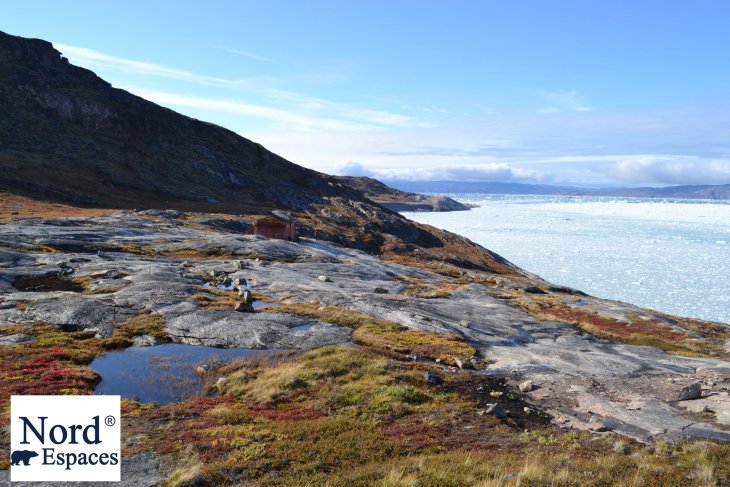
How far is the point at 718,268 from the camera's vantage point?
8194 centimetres

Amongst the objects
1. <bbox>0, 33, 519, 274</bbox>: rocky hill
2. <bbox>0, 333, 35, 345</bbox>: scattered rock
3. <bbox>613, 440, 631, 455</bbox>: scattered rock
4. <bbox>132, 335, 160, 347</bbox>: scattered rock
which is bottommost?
<bbox>132, 335, 160, 347</bbox>: scattered rock

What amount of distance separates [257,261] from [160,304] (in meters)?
19.1

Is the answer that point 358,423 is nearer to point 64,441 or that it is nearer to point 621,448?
point 621,448

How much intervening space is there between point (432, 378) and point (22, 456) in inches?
562

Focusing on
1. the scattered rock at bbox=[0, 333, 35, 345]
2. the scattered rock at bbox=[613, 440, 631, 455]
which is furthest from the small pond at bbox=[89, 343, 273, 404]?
the scattered rock at bbox=[613, 440, 631, 455]

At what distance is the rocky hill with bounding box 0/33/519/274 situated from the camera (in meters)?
94.8

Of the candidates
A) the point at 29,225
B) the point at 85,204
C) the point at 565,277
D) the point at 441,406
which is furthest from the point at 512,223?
the point at 441,406

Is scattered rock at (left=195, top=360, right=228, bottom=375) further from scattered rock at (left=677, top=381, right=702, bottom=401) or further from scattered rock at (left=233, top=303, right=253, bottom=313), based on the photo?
scattered rock at (left=677, top=381, right=702, bottom=401)

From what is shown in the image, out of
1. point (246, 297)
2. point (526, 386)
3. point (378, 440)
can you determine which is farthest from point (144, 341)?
point (526, 386)

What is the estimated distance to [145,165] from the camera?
389ft

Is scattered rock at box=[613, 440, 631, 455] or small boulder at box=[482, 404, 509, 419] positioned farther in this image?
A: small boulder at box=[482, 404, 509, 419]

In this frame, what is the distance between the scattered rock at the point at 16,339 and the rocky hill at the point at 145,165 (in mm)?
68092

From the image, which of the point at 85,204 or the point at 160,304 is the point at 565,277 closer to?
the point at 160,304

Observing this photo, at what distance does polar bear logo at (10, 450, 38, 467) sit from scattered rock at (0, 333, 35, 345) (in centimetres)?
1285
